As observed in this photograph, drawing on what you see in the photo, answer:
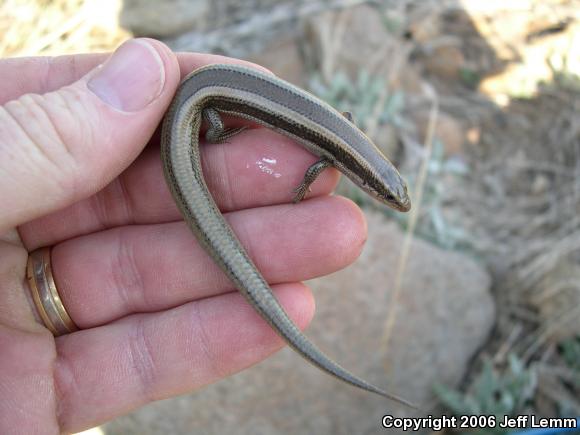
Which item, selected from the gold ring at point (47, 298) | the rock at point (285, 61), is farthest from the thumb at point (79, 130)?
the rock at point (285, 61)

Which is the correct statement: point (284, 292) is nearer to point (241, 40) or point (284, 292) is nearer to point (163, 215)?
point (163, 215)

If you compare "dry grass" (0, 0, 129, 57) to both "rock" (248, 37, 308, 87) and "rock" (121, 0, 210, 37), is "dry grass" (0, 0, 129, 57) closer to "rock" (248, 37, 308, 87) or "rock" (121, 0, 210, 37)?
"rock" (121, 0, 210, 37)

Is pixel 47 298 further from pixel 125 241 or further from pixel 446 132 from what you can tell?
pixel 446 132

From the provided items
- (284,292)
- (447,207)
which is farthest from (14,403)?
(447,207)
